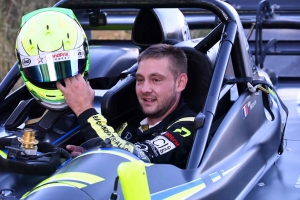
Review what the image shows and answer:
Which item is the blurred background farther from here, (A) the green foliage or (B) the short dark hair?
(B) the short dark hair

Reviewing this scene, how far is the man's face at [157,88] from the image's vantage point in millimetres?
3199

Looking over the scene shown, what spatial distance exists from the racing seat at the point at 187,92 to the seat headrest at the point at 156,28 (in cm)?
44

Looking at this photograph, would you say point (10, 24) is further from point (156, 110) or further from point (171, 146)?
point (171, 146)

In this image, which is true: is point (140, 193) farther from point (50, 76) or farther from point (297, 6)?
point (297, 6)

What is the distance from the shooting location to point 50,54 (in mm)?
3096

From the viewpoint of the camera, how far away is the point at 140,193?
6.51ft

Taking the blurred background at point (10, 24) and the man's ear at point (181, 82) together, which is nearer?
the man's ear at point (181, 82)

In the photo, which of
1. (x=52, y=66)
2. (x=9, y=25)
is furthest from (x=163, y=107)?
(x=9, y=25)

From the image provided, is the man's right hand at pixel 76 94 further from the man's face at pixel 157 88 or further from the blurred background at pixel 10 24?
the blurred background at pixel 10 24

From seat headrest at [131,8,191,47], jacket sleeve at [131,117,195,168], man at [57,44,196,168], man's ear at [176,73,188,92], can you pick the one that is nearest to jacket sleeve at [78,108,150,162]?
man at [57,44,196,168]

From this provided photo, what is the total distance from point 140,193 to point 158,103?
1.25 m

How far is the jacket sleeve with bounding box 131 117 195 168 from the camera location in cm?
293

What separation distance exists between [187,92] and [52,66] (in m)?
0.80

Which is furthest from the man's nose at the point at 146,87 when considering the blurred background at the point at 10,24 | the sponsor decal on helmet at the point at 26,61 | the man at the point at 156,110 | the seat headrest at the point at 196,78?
the blurred background at the point at 10,24
